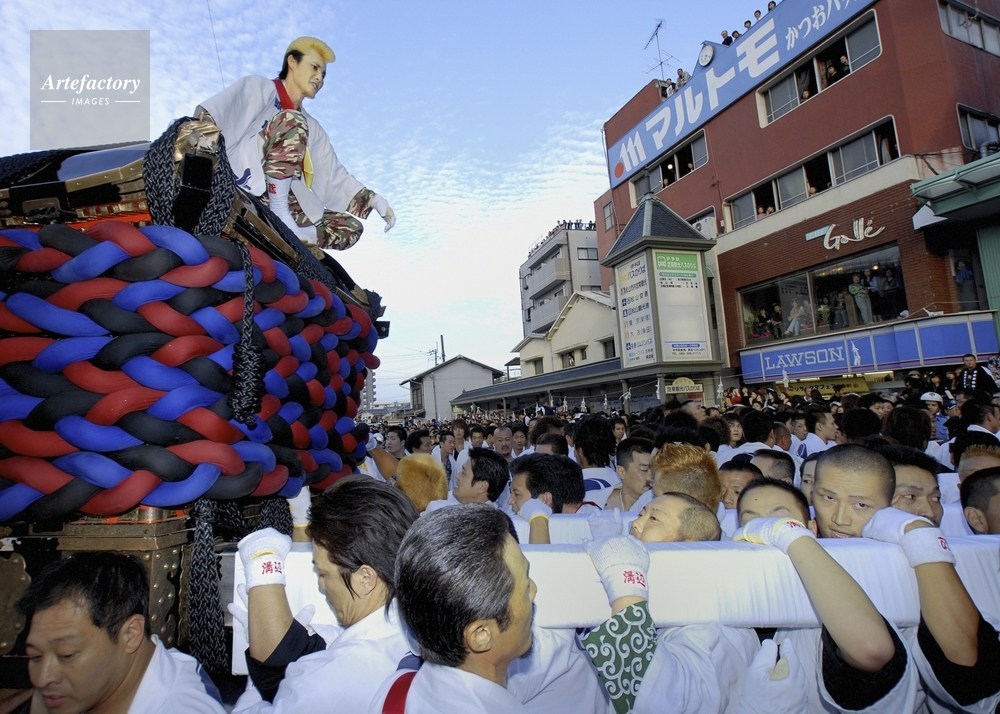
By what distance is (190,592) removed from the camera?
125 centimetres

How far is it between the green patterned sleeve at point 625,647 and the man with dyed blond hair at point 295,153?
1478 mm

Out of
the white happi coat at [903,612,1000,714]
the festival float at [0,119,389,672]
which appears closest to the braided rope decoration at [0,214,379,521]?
the festival float at [0,119,389,672]

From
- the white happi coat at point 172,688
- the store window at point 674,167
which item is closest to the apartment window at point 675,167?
the store window at point 674,167

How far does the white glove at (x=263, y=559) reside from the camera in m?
1.29

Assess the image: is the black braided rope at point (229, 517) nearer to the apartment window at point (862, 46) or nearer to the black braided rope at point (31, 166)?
the black braided rope at point (31, 166)

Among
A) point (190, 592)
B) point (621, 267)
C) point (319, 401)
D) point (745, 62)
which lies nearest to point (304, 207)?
point (319, 401)

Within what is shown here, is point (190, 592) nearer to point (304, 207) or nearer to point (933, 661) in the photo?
point (304, 207)

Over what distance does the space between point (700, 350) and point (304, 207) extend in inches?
510

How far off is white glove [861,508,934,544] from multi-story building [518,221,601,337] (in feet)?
91.1

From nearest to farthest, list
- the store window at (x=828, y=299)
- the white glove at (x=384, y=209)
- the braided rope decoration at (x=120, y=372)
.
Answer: the braided rope decoration at (x=120, y=372), the white glove at (x=384, y=209), the store window at (x=828, y=299)

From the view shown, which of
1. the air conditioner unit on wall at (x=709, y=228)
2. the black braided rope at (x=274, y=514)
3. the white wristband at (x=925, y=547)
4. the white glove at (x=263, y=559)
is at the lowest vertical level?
the white wristband at (x=925, y=547)

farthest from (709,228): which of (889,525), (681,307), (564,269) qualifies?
(889,525)

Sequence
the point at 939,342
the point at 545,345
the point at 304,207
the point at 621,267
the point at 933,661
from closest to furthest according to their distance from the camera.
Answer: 1. the point at 933,661
2. the point at 304,207
3. the point at 939,342
4. the point at 621,267
5. the point at 545,345

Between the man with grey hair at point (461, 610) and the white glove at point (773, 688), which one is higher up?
the man with grey hair at point (461, 610)
